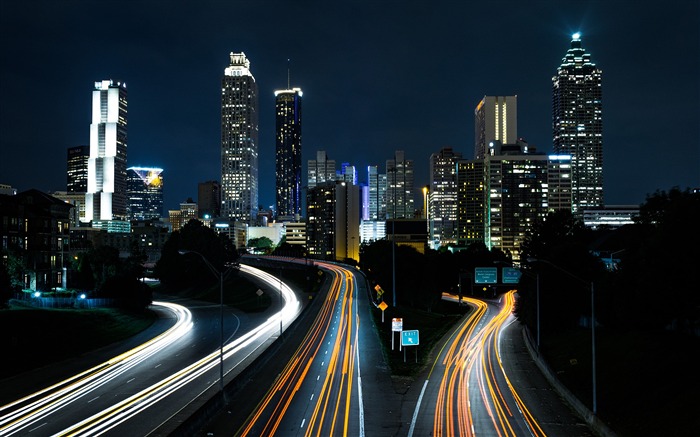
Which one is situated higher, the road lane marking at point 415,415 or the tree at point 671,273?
the tree at point 671,273

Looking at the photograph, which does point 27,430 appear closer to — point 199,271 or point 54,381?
point 54,381

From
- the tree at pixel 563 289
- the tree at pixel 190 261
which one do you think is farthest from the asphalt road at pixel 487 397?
the tree at pixel 190 261


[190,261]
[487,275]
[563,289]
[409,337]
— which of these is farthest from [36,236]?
[563,289]

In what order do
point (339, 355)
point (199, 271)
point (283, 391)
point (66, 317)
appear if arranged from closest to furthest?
point (283, 391) < point (339, 355) < point (66, 317) < point (199, 271)

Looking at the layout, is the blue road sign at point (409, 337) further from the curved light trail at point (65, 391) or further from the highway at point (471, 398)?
the curved light trail at point (65, 391)

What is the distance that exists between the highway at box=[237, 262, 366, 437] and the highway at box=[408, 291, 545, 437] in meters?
4.20

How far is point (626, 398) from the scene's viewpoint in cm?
3488

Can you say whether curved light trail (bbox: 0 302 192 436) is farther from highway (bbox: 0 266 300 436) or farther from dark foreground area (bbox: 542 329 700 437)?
dark foreground area (bbox: 542 329 700 437)

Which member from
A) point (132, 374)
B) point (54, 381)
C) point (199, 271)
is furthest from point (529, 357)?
point (199, 271)

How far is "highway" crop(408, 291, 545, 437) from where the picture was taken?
31.0 metres

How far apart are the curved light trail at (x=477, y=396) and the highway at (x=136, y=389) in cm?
1562

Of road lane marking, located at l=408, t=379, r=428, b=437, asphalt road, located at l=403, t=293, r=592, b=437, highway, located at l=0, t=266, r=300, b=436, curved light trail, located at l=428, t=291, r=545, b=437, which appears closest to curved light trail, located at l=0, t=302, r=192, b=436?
highway, located at l=0, t=266, r=300, b=436

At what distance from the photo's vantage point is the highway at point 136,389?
104ft

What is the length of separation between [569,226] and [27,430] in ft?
290
